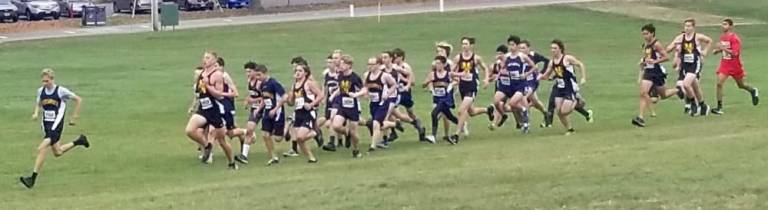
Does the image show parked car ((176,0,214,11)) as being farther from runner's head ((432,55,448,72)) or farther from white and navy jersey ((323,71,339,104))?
white and navy jersey ((323,71,339,104))

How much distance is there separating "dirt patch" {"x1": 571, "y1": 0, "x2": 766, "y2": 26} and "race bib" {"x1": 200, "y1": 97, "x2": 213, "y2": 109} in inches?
1677

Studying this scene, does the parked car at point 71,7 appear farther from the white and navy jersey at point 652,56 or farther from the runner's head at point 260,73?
the runner's head at point 260,73

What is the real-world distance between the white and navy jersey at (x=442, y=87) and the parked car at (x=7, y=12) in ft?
156

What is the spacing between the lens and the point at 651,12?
211 feet

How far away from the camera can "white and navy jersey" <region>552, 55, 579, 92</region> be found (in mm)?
22516

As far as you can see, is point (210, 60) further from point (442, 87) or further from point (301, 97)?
point (442, 87)

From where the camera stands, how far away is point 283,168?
63.9ft

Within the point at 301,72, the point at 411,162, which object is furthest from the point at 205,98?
the point at 411,162

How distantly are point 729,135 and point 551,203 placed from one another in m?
7.53

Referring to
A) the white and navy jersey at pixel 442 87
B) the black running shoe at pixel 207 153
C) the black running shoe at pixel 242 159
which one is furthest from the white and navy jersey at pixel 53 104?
the white and navy jersey at pixel 442 87

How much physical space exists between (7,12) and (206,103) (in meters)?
49.9

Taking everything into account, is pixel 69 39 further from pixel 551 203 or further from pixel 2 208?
pixel 551 203

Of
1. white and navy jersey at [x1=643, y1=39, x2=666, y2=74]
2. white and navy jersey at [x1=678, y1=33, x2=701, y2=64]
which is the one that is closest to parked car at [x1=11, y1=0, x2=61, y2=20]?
white and navy jersey at [x1=678, y1=33, x2=701, y2=64]

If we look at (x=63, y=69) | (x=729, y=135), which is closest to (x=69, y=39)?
(x=63, y=69)
